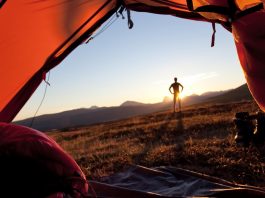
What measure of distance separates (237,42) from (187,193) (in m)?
1.96

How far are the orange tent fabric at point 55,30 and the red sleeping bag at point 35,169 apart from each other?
275 cm

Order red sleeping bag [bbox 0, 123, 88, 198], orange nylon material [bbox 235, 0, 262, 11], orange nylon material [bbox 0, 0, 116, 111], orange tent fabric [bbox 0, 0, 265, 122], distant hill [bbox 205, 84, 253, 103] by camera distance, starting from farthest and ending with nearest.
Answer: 1. distant hill [bbox 205, 84, 253, 103]
2. orange nylon material [bbox 0, 0, 116, 111]
3. orange tent fabric [bbox 0, 0, 265, 122]
4. orange nylon material [bbox 235, 0, 262, 11]
5. red sleeping bag [bbox 0, 123, 88, 198]

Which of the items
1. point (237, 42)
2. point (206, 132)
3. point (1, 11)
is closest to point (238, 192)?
point (237, 42)

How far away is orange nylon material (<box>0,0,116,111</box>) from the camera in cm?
631

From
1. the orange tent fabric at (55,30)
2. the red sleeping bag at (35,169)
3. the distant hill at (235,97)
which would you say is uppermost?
the orange tent fabric at (55,30)

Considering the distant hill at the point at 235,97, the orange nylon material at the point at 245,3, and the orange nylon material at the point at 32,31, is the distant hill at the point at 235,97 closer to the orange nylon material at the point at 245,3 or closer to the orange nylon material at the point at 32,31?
the orange nylon material at the point at 32,31

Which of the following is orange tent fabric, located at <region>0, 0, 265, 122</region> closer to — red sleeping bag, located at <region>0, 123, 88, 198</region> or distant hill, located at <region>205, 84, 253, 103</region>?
red sleeping bag, located at <region>0, 123, 88, 198</region>

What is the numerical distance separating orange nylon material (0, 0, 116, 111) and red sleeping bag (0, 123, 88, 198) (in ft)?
9.81

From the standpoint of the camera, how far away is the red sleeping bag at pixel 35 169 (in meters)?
3.23

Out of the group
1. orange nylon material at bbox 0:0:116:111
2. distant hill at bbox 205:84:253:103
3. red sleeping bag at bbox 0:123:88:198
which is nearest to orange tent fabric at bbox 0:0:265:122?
orange nylon material at bbox 0:0:116:111

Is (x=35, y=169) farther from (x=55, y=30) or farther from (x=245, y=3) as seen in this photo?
(x=55, y=30)

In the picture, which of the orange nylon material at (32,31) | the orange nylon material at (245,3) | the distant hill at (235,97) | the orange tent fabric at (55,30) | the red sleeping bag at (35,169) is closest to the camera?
the red sleeping bag at (35,169)

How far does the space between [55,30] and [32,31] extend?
0.42 meters

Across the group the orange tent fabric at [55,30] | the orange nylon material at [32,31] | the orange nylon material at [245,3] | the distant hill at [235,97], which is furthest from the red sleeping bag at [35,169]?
the distant hill at [235,97]
